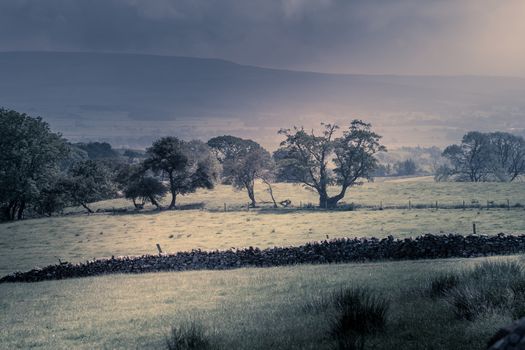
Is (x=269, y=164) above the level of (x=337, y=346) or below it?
above

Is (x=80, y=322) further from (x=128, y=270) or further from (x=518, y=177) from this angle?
(x=518, y=177)

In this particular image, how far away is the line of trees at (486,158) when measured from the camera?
10344 centimetres

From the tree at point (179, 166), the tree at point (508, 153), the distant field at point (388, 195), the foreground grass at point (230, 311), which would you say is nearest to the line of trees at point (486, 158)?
the tree at point (508, 153)

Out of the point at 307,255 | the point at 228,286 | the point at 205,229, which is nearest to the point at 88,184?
the point at 205,229

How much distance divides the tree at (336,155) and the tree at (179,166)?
1559 centimetres

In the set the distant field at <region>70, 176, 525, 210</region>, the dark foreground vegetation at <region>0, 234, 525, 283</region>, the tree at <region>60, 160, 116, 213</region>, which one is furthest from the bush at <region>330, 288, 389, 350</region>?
the tree at <region>60, 160, 116, 213</region>

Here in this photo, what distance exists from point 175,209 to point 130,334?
66.7 meters

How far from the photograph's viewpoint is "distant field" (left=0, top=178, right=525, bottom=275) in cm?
4781

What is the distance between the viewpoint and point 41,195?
81062 mm

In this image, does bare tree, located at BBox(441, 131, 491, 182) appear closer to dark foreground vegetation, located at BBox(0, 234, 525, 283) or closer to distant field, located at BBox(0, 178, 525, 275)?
distant field, located at BBox(0, 178, 525, 275)

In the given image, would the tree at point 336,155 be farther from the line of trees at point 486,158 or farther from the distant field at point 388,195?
the line of trees at point 486,158

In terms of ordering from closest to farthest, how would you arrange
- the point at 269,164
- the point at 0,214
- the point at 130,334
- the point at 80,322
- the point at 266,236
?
1. the point at 130,334
2. the point at 80,322
3. the point at 266,236
4. the point at 0,214
5. the point at 269,164

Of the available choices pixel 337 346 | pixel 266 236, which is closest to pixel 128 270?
pixel 266 236

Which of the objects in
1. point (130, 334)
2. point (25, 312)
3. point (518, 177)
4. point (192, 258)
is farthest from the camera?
point (518, 177)
